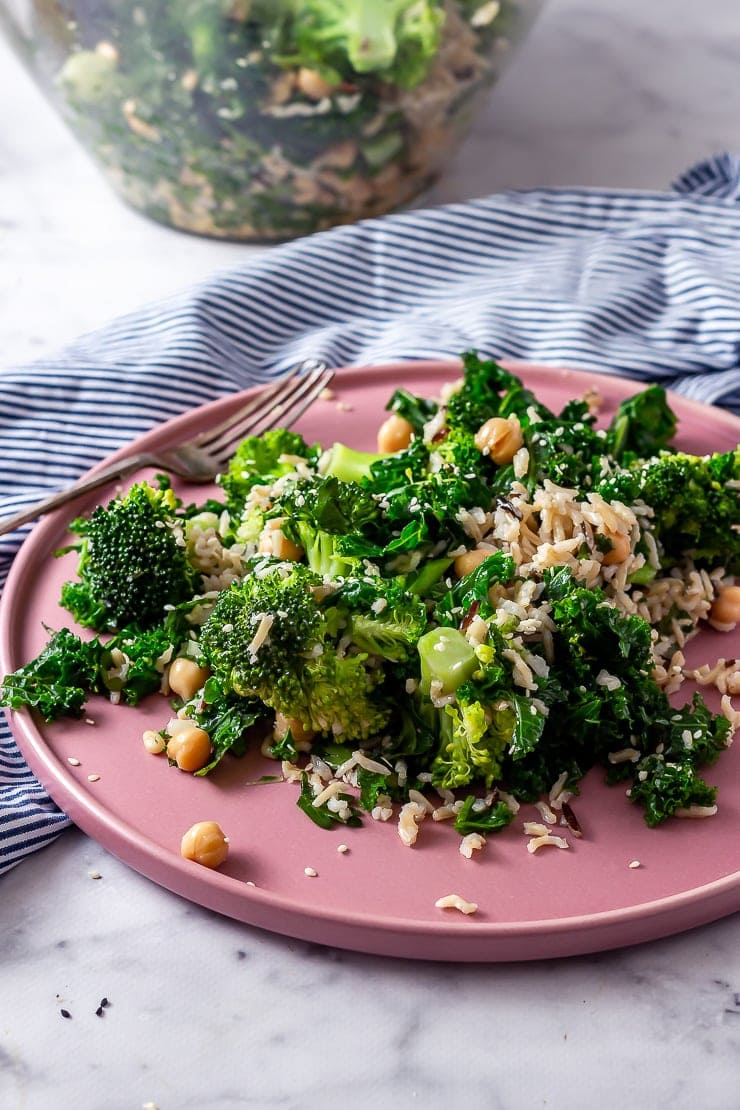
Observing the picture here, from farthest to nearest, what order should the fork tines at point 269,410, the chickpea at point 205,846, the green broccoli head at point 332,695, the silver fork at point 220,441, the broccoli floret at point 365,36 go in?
the broccoli floret at point 365,36
the fork tines at point 269,410
the silver fork at point 220,441
the green broccoli head at point 332,695
the chickpea at point 205,846

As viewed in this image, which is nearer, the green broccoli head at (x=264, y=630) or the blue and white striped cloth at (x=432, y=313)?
the green broccoli head at (x=264, y=630)

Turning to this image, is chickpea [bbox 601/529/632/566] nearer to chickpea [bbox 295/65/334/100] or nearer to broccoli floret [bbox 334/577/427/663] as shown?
broccoli floret [bbox 334/577/427/663]

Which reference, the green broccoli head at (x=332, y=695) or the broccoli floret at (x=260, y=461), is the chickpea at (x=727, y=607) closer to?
the green broccoli head at (x=332, y=695)

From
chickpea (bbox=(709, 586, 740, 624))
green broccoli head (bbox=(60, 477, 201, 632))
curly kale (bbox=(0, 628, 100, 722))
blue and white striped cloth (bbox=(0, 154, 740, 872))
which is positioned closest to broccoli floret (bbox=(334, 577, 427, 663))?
green broccoli head (bbox=(60, 477, 201, 632))

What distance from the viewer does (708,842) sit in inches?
118

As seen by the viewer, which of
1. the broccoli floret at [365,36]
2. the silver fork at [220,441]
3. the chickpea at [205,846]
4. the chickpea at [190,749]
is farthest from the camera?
the broccoli floret at [365,36]

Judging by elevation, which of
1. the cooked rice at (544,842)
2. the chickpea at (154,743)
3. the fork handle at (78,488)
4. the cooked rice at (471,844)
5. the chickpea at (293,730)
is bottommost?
the cooked rice at (544,842)

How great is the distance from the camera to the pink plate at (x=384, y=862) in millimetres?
2811

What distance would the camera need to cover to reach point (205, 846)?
293 cm

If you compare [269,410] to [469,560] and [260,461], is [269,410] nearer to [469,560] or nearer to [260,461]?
[260,461]

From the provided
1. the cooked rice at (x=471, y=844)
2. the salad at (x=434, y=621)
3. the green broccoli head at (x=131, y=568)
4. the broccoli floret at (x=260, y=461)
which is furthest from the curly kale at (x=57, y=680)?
the cooked rice at (x=471, y=844)

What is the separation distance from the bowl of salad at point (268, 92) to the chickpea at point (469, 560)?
7.57ft

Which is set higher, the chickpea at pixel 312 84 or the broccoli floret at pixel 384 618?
the chickpea at pixel 312 84

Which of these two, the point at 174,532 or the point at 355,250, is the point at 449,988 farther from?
the point at 355,250
